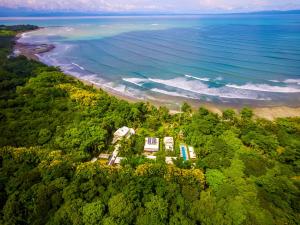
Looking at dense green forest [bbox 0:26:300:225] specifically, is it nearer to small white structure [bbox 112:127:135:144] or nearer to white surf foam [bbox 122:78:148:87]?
small white structure [bbox 112:127:135:144]

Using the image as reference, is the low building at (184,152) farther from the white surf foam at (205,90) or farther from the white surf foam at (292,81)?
the white surf foam at (292,81)

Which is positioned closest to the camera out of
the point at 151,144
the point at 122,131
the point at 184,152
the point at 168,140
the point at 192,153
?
the point at 192,153

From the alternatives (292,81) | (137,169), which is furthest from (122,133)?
(292,81)

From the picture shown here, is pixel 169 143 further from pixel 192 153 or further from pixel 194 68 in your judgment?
pixel 194 68

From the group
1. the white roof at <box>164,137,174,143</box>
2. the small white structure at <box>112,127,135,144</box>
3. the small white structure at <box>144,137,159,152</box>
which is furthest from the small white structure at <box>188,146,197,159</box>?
the small white structure at <box>112,127,135,144</box>

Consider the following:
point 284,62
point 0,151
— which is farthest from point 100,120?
point 284,62

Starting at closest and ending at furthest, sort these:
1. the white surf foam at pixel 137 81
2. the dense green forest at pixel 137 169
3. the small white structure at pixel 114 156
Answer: the dense green forest at pixel 137 169
the small white structure at pixel 114 156
the white surf foam at pixel 137 81

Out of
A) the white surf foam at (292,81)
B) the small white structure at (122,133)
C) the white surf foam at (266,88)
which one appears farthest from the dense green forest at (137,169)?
the white surf foam at (292,81)
